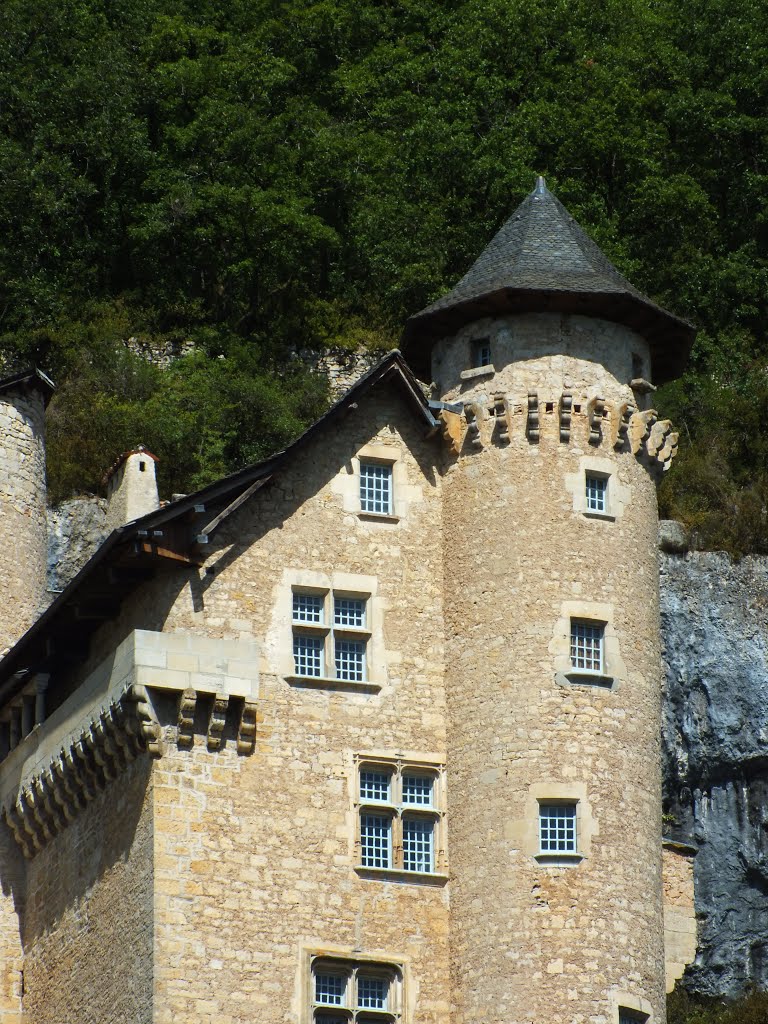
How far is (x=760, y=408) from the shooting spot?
59.4 metres

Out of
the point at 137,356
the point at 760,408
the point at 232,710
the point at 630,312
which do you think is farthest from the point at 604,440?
the point at 137,356

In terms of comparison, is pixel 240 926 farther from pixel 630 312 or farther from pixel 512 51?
pixel 512 51

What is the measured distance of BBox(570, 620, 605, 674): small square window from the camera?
39.3 meters

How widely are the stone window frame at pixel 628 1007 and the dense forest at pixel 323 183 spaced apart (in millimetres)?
22668

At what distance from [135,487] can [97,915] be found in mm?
9980

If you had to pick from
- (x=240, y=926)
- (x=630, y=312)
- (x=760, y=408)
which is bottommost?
(x=240, y=926)

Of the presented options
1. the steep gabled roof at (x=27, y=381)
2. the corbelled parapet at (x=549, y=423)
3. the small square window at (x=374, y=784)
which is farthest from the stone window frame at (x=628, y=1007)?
the steep gabled roof at (x=27, y=381)

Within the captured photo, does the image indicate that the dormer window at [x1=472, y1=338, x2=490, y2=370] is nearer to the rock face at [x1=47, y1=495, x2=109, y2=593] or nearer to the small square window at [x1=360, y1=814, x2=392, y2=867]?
the small square window at [x1=360, y1=814, x2=392, y2=867]

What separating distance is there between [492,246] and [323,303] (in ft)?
70.8

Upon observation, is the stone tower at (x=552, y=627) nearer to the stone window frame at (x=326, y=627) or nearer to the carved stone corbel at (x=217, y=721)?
the stone window frame at (x=326, y=627)

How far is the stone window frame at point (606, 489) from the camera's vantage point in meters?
40.3

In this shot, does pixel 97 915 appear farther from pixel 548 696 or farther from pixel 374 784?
pixel 548 696

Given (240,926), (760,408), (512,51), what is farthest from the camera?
(512,51)

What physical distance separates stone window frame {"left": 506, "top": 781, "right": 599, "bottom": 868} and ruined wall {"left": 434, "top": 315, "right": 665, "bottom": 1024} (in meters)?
0.02
